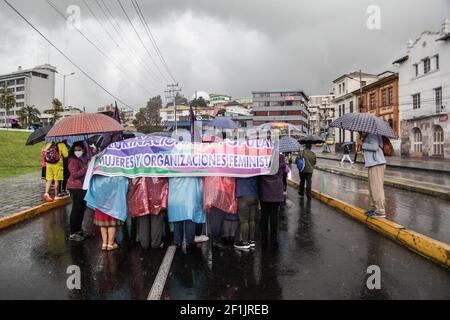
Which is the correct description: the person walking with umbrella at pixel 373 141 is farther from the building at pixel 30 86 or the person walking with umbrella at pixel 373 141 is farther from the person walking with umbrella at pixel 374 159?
the building at pixel 30 86

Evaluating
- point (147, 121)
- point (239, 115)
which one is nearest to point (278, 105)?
point (239, 115)

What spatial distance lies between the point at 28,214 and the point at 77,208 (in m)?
2.83

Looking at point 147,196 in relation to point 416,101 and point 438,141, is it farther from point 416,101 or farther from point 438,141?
point 416,101

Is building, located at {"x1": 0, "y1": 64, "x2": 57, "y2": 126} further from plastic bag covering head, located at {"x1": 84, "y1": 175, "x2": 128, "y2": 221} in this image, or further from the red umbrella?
plastic bag covering head, located at {"x1": 84, "y1": 175, "x2": 128, "y2": 221}

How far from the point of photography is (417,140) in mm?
37000

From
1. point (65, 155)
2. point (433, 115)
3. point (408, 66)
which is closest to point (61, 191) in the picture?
point (65, 155)

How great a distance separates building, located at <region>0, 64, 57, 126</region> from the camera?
112m

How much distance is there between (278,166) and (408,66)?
39.4 metres

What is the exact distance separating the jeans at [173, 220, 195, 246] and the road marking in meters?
0.17

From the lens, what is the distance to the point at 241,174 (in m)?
5.59

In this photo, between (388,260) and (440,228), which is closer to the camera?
(388,260)

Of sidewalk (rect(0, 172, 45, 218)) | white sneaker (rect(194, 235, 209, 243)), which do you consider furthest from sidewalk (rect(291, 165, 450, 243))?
sidewalk (rect(0, 172, 45, 218))
